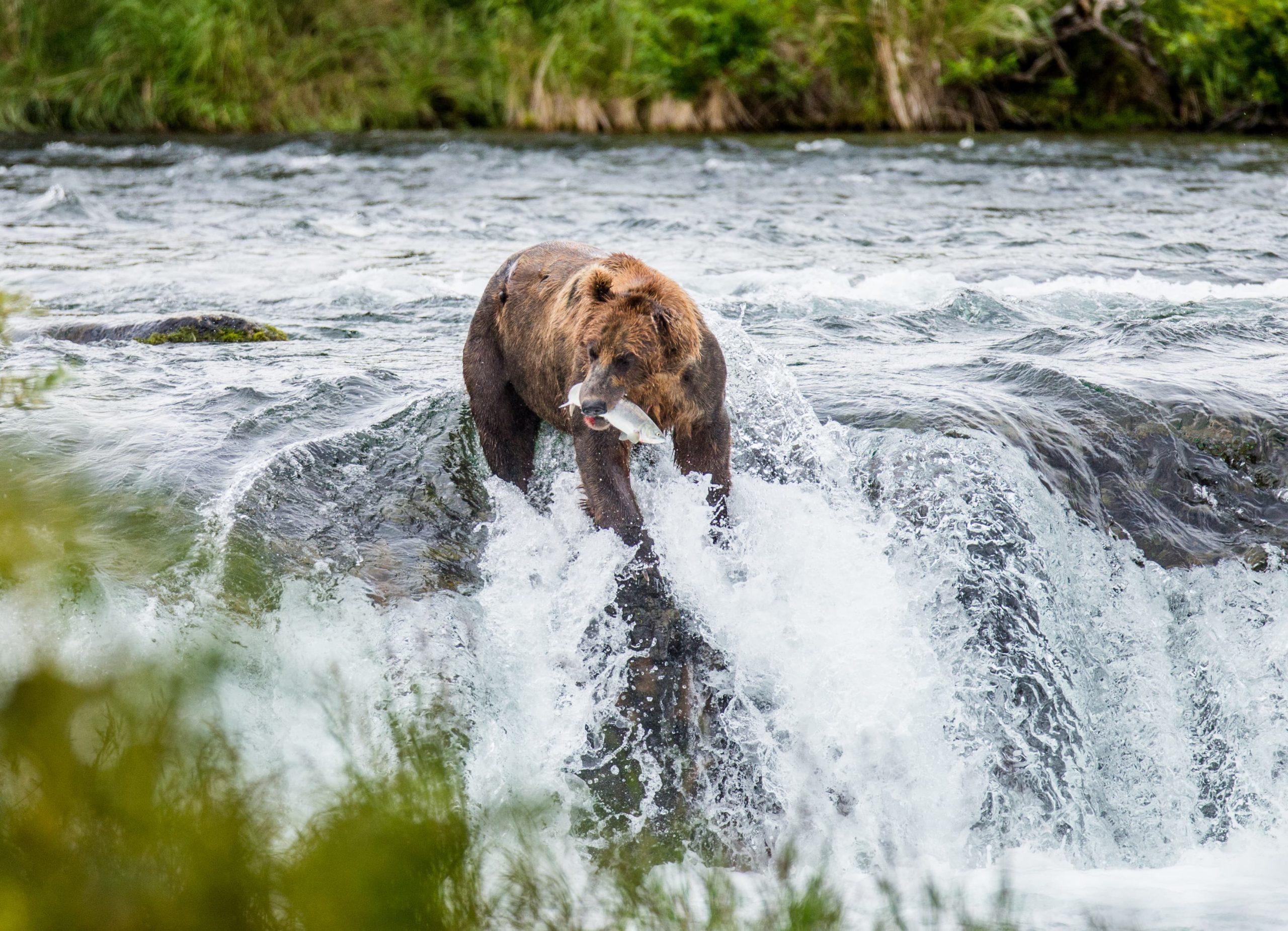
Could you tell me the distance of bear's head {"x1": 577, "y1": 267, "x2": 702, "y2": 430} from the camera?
4027 mm

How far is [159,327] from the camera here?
7121 mm

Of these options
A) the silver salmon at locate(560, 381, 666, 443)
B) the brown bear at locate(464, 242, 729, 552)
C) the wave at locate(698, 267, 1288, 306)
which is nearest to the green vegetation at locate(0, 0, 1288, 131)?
the wave at locate(698, 267, 1288, 306)

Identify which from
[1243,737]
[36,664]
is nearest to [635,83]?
[1243,737]

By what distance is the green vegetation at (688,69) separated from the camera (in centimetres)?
1969

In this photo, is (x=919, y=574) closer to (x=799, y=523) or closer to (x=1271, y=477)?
(x=799, y=523)

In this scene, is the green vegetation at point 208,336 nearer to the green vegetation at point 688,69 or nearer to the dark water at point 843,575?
the dark water at point 843,575

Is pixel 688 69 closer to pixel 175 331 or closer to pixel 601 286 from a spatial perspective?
pixel 175 331

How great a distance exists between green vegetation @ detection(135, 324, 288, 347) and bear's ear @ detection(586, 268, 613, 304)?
3.51m

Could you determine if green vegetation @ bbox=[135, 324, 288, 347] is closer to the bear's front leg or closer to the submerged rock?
the submerged rock

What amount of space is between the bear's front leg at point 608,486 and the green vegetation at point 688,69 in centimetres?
1675

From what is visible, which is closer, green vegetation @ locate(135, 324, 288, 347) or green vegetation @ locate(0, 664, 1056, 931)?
green vegetation @ locate(0, 664, 1056, 931)

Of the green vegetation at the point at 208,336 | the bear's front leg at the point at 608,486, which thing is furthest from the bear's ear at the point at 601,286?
the green vegetation at the point at 208,336

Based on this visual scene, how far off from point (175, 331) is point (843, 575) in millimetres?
4391

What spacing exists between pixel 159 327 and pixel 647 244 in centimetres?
451
